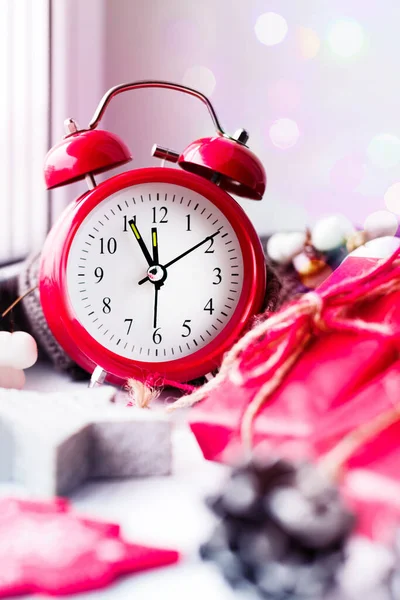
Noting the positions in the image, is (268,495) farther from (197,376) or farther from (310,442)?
(197,376)

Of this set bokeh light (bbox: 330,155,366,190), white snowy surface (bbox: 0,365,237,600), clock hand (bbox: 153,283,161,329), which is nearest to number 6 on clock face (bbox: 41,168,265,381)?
clock hand (bbox: 153,283,161,329)

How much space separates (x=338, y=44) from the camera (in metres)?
1.23

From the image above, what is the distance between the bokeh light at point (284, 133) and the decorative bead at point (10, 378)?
2.44ft

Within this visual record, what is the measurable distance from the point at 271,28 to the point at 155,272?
29.4 inches

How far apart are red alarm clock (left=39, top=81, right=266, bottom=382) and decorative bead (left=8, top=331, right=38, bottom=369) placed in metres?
0.07

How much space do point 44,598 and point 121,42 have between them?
117 cm

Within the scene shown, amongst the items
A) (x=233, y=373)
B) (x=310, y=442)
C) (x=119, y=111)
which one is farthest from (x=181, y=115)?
(x=310, y=442)

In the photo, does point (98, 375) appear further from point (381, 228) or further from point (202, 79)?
point (202, 79)

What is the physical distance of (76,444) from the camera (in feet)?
1.69

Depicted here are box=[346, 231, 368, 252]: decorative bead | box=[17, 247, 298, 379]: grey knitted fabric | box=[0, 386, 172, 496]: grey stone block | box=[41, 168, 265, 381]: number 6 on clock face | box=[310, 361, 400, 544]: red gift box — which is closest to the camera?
box=[310, 361, 400, 544]: red gift box

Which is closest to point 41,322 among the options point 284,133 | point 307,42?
point 284,133

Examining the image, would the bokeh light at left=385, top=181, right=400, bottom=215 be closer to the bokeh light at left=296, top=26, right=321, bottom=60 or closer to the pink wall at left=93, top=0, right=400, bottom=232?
the pink wall at left=93, top=0, right=400, bottom=232

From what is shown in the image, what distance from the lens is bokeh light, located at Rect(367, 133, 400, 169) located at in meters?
1.22

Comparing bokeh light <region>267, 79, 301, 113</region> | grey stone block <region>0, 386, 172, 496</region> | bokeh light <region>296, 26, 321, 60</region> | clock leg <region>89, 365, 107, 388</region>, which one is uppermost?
bokeh light <region>296, 26, 321, 60</region>
